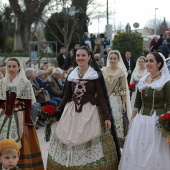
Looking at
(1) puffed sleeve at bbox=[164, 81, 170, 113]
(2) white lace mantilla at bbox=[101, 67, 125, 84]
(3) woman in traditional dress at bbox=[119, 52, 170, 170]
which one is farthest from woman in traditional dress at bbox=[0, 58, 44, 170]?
(2) white lace mantilla at bbox=[101, 67, 125, 84]

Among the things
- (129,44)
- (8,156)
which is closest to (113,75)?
(8,156)

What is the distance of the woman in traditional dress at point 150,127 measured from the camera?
5.67m

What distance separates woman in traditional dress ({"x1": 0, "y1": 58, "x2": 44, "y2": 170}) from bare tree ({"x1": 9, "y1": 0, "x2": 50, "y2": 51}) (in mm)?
19528

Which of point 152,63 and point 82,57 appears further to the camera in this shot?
point 82,57

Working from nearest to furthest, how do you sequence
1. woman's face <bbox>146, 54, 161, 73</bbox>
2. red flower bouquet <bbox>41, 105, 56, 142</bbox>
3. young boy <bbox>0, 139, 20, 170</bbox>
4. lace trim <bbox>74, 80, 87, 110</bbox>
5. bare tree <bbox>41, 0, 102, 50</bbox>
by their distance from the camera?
young boy <bbox>0, 139, 20, 170</bbox> < woman's face <bbox>146, 54, 161, 73</bbox> < lace trim <bbox>74, 80, 87, 110</bbox> < red flower bouquet <bbox>41, 105, 56, 142</bbox> < bare tree <bbox>41, 0, 102, 50</bbox>

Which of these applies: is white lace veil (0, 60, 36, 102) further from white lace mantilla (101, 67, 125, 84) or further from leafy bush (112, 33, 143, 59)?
leafy bush (112, 33, 143, 59)

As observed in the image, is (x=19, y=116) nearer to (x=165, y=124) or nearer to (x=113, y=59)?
(x=165, y=124)

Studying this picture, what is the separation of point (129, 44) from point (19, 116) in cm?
1244

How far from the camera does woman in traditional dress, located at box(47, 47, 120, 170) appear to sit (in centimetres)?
606

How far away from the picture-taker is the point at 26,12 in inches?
1089

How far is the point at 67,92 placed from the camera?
638cm

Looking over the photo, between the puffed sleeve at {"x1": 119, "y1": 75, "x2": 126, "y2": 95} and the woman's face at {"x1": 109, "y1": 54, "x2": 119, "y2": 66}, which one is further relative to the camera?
the woman's face at {"x1": 109, "y1": 54, "x2": 119, "y2": 66}

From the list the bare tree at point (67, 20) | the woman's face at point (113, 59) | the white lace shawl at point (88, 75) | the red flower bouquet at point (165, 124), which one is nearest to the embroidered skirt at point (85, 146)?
the white lace shawl at point (88, 75)

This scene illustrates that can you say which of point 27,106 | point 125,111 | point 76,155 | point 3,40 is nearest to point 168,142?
point 76,155
